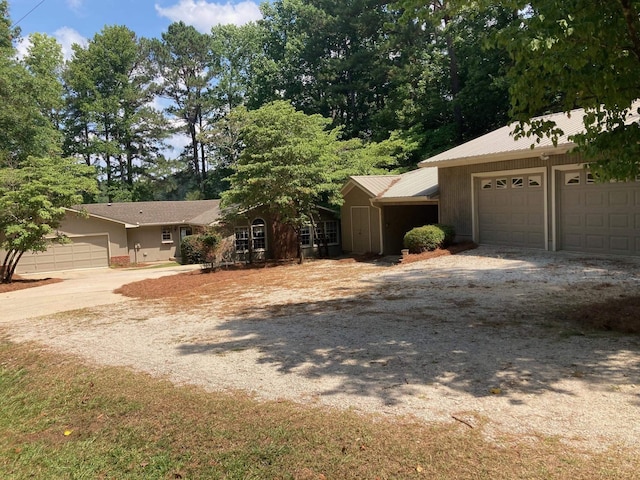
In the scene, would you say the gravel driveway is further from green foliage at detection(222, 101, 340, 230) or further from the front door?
the front door

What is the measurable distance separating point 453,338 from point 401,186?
14815 mm

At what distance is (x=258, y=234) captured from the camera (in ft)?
77.1

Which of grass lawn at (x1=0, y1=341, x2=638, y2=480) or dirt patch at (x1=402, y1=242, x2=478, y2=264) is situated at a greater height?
dirt patch at (x1=402, y1=242, x2=478, y2=264)

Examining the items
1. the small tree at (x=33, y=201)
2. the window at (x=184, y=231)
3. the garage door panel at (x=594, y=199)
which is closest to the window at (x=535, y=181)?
the garage door panel at (x=594, y=199)

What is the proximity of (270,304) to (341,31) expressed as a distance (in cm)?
3409

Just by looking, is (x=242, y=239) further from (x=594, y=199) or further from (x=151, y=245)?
(x=594, y=199)

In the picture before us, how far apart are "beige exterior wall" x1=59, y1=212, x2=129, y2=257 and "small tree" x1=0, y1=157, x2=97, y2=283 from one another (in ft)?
22.7

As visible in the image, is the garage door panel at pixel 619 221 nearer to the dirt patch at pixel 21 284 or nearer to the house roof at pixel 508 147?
the house roof at pixel 508 147

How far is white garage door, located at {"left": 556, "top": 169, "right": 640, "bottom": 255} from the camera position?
41.0ft

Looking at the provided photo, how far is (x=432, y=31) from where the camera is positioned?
114 ft

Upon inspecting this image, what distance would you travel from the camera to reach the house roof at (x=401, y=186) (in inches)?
738

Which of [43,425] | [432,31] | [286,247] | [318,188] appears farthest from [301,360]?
[432,31]

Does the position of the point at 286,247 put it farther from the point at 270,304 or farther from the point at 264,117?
the point at 270,304

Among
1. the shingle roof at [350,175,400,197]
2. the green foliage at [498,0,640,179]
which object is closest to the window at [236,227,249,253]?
the shingle roof at [350,175,400,197]
